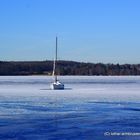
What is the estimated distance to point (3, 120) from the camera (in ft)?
73.0

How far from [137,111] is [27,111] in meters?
6.15

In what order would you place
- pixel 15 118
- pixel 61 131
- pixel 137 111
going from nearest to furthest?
1. pixel 61 131
2. pixel 15 118
3. pixel 137 111

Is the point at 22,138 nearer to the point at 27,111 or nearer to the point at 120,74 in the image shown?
the point at 27,111

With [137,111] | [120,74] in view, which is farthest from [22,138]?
[120,74]

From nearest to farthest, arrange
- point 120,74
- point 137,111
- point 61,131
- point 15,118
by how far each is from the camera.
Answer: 1. point 61,131
2. point 15,118
3. point 137,111
4. point 120,74

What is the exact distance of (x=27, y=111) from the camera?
87.1 ft

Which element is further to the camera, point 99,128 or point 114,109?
point 114,109

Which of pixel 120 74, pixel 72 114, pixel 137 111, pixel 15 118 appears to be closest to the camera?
pixel 15 118

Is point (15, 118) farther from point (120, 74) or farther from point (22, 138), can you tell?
point (120, 74)

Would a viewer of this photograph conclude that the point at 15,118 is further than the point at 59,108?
No

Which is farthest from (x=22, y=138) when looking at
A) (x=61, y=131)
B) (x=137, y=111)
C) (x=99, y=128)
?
(x=137, y=111)

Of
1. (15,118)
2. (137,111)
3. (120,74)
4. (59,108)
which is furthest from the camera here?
(120,74)

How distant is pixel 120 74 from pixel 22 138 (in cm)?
18002

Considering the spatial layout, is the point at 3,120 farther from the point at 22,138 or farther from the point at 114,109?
the point at 114,109
